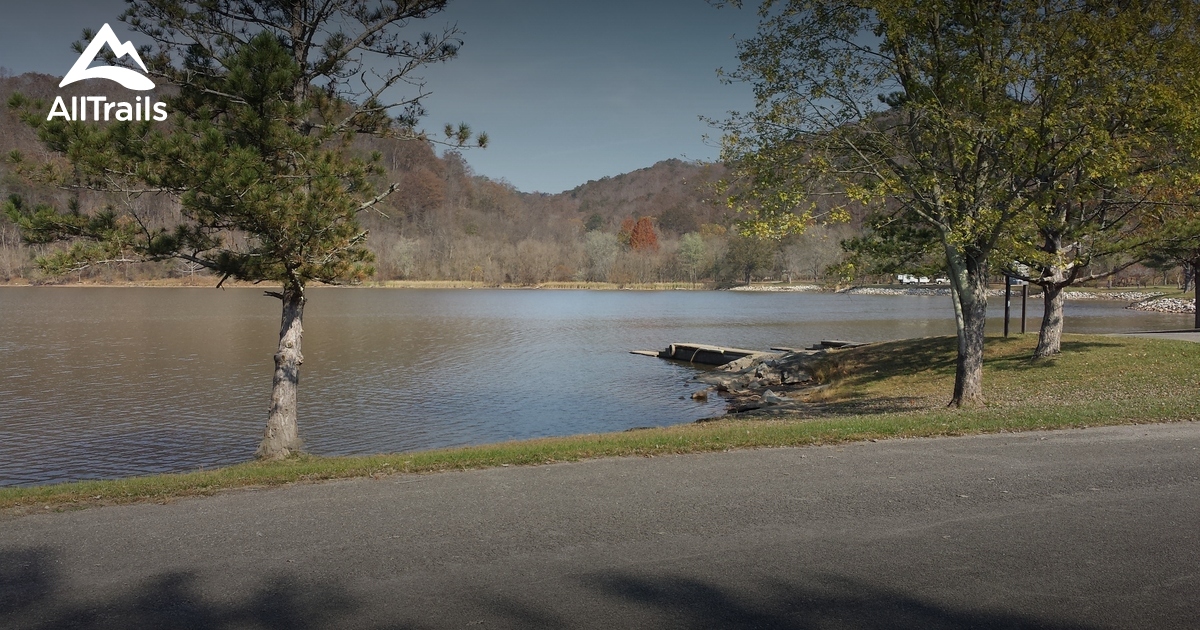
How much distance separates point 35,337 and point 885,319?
5037 centimetres

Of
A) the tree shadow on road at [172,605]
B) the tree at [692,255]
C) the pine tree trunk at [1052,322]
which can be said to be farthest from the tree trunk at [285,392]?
the tree at [692,255]

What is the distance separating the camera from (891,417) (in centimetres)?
1245

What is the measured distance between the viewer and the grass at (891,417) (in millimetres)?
8828

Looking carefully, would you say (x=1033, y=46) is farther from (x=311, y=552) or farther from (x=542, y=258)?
Answer: (x=542, y=258)

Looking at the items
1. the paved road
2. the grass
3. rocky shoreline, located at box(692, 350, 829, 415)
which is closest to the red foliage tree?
rocky shoreline, located at box(692, 350, 829, 415)

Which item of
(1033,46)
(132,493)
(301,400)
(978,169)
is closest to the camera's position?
(132,493)

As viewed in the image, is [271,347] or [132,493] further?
[271,347]

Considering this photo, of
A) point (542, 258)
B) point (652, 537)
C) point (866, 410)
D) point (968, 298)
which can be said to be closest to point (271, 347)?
point (866, 410)

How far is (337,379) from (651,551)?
21970 millimetres

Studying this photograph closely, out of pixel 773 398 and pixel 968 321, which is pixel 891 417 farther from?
pixel 773 398

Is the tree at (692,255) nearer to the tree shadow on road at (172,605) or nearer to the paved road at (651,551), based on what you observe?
the paved road at (651,551)

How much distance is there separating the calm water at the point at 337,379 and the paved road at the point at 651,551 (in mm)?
9117

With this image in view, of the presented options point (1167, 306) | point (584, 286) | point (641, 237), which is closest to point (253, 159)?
point (1167, 306)

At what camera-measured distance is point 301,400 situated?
73.4 feet
